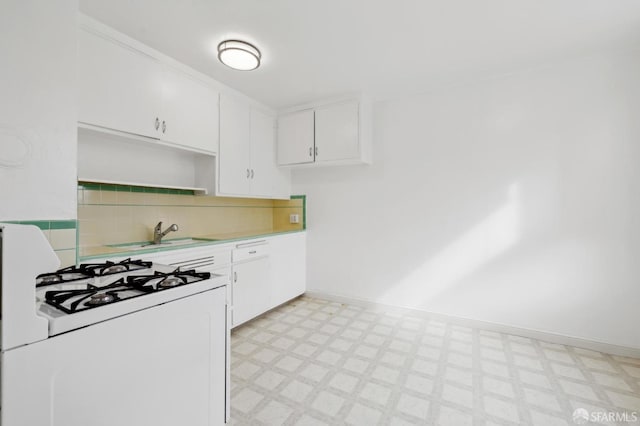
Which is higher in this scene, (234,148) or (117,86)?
(117,86)

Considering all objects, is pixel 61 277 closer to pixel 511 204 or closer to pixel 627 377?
pixel 511 204

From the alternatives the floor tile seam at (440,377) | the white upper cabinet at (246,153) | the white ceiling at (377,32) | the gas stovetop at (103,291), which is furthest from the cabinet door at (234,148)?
the floor tile seam at (440,377)

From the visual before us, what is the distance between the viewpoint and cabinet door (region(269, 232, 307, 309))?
118 inches

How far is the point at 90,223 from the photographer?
207 centimetres

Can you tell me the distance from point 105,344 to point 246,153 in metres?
2.35

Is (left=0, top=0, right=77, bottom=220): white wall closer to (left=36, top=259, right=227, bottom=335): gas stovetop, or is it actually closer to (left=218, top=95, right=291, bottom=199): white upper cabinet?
(left=36, top=259, right=227, bottom=335): gas stovetop

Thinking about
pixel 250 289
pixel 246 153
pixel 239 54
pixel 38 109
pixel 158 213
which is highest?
pixel 239 54

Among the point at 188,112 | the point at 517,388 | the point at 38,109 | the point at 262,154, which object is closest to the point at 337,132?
the point at 262,154

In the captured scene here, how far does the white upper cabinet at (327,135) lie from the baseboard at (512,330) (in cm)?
159

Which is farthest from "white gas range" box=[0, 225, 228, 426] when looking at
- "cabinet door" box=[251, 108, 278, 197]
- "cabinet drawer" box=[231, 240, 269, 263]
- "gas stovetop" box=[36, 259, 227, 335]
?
"cabinet door" box=[251, 108, 278, 197]

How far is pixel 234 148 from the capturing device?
2.79 meters

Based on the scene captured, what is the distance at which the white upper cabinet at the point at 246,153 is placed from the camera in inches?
106

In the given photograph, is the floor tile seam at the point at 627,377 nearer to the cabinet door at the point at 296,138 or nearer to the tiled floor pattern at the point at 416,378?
the tiled floor pattern at the point at 416,378

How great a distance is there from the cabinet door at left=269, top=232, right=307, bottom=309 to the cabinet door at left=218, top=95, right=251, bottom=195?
0.69 metres
